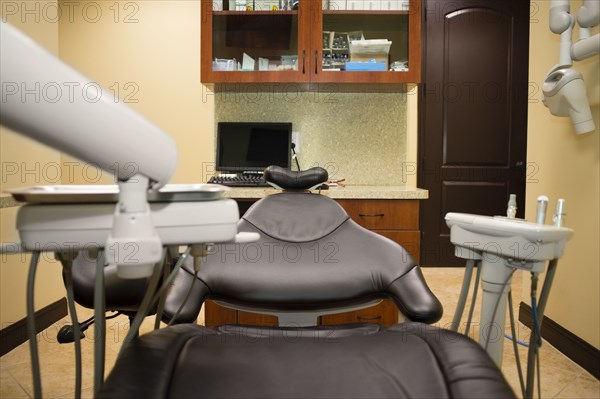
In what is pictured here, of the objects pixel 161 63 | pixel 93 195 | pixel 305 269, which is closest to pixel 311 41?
pixel 305 269

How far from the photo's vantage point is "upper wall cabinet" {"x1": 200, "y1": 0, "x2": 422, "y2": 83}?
2.66 metres

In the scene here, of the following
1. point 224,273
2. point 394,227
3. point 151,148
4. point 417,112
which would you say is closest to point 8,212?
point 224,273

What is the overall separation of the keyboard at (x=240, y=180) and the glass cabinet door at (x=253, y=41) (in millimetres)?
520

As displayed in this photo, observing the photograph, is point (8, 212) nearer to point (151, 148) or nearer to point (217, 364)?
point (217, 364)

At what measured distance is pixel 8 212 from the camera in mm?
2264

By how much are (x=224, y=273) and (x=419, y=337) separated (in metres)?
0.59

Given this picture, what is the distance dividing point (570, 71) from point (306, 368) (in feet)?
5.96

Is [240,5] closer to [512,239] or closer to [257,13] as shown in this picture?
[257,13]

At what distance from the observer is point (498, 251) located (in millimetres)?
1023

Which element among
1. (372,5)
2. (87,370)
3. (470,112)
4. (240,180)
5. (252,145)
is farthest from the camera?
(470,112)

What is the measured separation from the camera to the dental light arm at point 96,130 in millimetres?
521

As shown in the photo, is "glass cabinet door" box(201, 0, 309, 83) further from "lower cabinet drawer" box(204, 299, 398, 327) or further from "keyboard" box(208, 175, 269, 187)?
"lower cabinet drawer" box(204, 299, 398, 327)

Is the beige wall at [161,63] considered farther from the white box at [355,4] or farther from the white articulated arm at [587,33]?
the white articulated arm at [587,33]

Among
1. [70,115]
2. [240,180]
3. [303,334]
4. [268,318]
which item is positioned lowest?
[268,318]
